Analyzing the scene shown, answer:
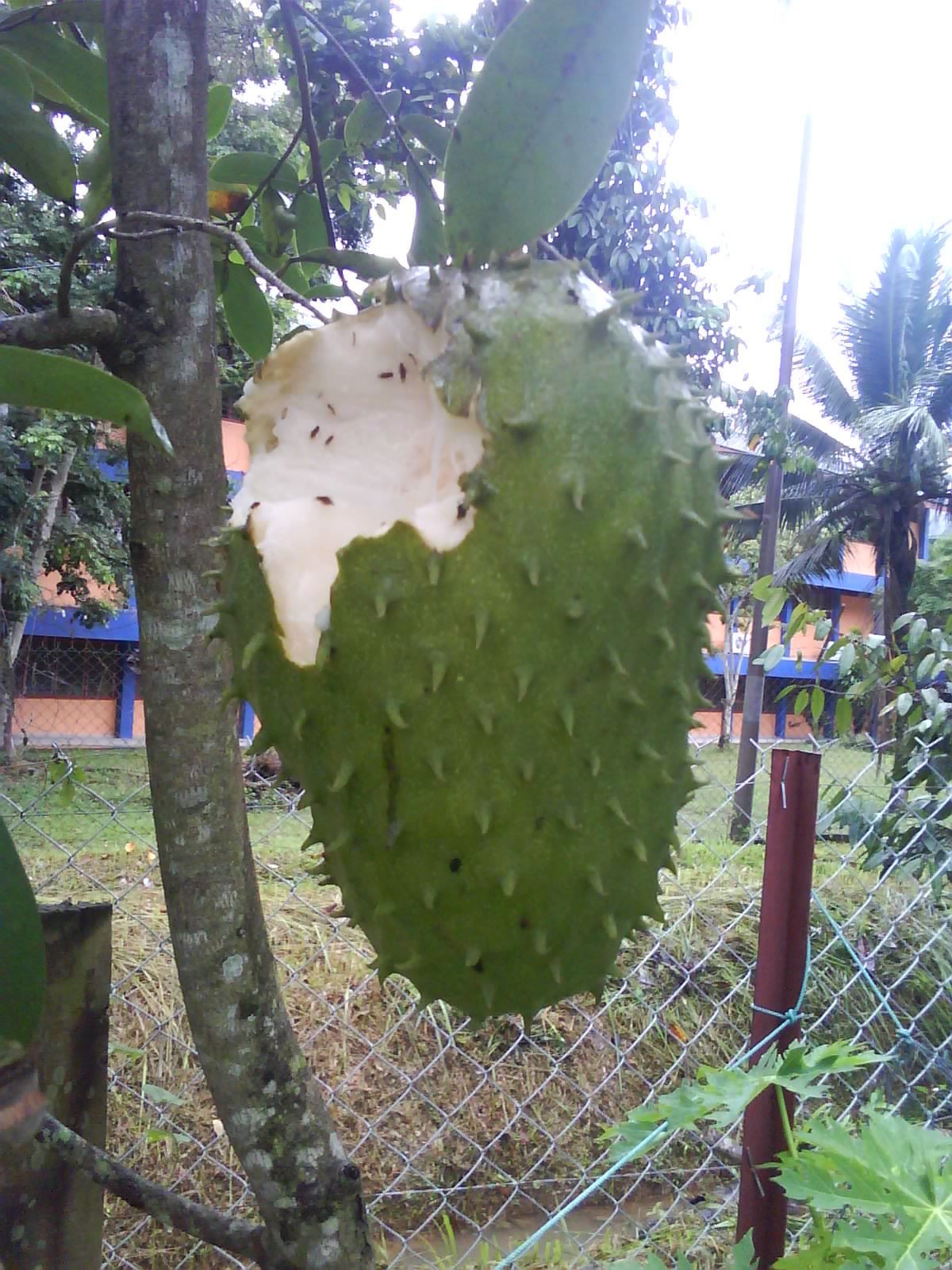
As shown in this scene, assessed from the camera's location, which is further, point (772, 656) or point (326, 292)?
point (772, 656)

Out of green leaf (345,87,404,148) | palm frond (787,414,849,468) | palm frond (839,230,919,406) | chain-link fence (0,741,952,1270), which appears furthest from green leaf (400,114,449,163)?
palm frond (839,230,919,406)

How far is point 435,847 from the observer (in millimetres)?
538

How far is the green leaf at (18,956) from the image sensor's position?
19.8 inches

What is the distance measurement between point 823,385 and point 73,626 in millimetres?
11904

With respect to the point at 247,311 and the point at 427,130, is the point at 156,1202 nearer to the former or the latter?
the point at 247,311

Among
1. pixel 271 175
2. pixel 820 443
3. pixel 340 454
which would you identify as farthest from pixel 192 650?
pixel 820 443

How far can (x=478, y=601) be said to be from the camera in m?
0.50

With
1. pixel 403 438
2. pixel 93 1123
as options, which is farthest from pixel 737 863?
pixel 403 438

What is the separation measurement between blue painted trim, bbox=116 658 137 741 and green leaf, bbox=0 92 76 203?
433 inches

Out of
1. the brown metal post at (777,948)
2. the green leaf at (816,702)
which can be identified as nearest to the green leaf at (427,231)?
the brown metal post at (777,948)

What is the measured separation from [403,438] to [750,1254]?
3.93 feet

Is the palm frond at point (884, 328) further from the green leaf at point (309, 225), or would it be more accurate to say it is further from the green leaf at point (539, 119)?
the green leaf at point (539, 119)

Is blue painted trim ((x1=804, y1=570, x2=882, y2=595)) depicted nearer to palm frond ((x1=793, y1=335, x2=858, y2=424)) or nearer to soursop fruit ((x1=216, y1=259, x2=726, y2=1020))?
palm frond ((x1=793, y1=335, x2=858, y2=424))

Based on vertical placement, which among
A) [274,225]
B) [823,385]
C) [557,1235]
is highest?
[823,385]
